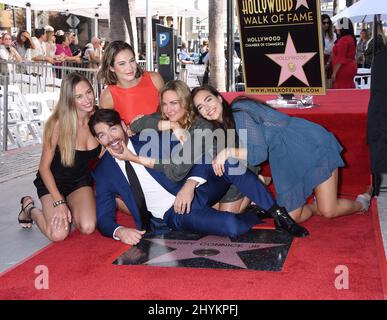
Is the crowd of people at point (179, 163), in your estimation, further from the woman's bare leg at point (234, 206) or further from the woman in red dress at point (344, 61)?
the woman in red dress at point (344, 61)

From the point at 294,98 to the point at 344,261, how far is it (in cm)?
245

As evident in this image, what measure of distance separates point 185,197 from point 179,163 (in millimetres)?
233

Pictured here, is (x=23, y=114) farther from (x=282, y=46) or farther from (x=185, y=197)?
(x=185, y=197)

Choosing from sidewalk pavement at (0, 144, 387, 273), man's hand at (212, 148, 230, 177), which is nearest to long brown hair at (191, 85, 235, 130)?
man's hand at (212, 148, 230, 177)

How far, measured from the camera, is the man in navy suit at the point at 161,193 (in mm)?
3871

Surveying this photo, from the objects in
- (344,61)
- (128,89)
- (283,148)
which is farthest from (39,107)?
(283,148)

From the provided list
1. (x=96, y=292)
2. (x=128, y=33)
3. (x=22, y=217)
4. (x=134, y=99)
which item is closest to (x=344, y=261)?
(x=96, y=292)

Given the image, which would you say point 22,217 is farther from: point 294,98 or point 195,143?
point 294,98

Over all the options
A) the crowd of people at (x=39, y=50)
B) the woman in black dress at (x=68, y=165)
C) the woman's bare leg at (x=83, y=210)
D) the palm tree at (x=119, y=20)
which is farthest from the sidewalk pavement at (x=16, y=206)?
the palm tree at (x=119, y=20)

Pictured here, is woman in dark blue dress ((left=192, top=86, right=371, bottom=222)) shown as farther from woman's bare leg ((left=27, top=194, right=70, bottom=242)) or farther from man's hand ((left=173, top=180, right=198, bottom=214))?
woman's bare leg ((left=27, top=194, right=70, bottom=242))

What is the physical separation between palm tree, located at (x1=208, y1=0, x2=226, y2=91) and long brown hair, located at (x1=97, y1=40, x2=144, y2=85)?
8590mm

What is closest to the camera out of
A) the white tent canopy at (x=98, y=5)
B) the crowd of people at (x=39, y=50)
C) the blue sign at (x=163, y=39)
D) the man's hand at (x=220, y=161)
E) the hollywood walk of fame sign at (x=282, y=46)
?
the man's hand at (x=220, y=161)

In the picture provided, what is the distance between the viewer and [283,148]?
394 cm

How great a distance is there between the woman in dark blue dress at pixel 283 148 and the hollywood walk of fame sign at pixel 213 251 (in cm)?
31
